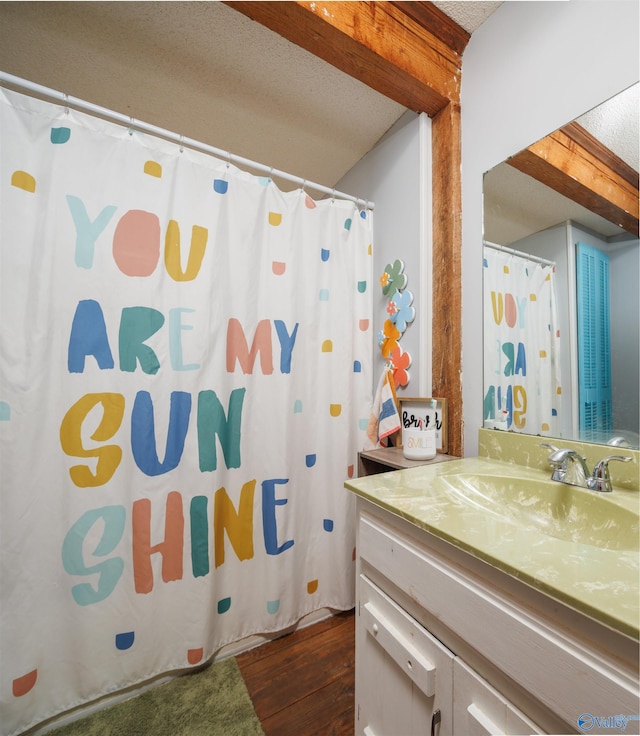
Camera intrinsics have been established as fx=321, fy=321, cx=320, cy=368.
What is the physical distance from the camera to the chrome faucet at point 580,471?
73cm

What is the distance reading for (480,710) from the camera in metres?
0.52

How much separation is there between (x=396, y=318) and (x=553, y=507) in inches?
33.5

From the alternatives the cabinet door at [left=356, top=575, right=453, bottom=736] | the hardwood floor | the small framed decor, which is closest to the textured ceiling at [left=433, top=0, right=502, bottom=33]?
the small framed decor

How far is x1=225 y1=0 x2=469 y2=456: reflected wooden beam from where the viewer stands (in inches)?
38.5

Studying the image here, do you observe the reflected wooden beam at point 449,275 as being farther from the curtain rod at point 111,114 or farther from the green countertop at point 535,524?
the curtain rod at point 111,114

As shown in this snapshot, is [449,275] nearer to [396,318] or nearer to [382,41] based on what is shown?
[396,318]

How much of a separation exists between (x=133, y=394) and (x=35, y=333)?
32 centimetres

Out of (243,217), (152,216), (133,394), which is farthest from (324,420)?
(152,216)

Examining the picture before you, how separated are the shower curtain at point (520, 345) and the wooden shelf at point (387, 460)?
229 millimetres

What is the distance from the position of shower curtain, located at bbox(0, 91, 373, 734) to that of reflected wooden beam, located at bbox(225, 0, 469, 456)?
429mm

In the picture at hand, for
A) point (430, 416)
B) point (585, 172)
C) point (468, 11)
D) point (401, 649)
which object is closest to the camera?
point (401, 649)

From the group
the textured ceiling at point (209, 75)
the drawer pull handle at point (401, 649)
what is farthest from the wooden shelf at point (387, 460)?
the textured ceiling at point (209, 75)

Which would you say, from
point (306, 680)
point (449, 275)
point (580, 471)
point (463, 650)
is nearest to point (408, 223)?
point (449, 275)

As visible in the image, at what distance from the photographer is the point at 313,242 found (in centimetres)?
139
